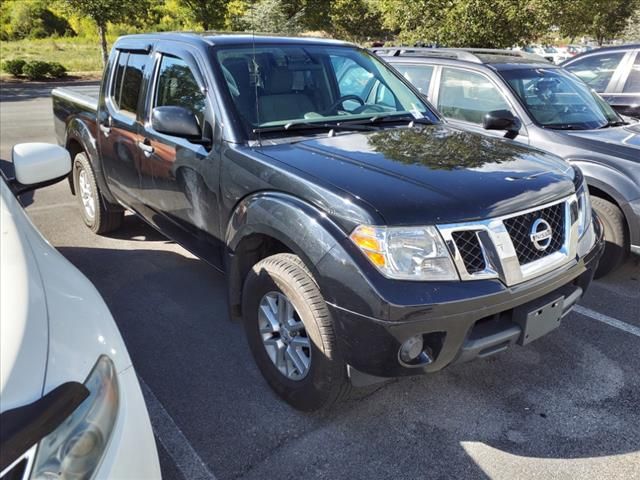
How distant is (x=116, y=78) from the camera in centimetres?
444

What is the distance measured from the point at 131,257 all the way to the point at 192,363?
1.92 meters

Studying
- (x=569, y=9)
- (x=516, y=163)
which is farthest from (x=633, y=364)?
(x=569, y=9)

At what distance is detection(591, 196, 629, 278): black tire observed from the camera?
14.0 ft

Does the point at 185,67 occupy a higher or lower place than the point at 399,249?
higher

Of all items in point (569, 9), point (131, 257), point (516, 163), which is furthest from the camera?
point (569, 9)

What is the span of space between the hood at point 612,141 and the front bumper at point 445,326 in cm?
228

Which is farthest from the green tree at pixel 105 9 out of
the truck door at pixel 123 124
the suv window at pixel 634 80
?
the suv window at pixel 634 80

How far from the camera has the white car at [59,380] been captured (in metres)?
1.30

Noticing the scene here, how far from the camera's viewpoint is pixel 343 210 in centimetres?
233

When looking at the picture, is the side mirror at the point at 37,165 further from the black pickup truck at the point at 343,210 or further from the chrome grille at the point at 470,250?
the chrome grille at the point at 470,250

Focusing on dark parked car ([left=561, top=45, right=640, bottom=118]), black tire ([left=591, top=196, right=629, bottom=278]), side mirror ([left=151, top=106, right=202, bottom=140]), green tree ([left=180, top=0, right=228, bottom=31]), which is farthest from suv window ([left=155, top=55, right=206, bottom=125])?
green tree ([left=180, top=0, right=228, bottom=31])

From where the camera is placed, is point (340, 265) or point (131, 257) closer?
point (340, 265)

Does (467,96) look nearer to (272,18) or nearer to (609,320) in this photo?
(609,320)

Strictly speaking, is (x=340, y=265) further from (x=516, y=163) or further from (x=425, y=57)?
(x=425, y=57)
